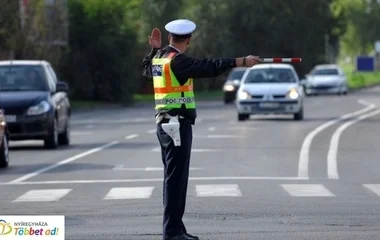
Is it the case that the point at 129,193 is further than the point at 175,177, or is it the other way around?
the point at 129,193

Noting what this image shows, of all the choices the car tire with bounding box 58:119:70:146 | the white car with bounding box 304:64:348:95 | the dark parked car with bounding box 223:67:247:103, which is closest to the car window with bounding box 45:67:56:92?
the car tire with bounding box 58:119:70:146

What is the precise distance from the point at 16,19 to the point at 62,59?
686 cm

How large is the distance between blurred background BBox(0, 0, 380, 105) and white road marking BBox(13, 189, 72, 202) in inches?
1259

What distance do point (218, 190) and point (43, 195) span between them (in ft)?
6.90

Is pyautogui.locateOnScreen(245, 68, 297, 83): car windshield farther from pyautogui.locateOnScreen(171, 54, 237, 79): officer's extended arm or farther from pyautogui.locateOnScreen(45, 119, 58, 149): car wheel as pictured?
pyautogui.locateOnScreen(171, 54, 237, 79): officer's extended arm

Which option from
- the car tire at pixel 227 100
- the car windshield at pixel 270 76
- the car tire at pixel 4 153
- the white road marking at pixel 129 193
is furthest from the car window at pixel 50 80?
the car tire at pixel 227 100

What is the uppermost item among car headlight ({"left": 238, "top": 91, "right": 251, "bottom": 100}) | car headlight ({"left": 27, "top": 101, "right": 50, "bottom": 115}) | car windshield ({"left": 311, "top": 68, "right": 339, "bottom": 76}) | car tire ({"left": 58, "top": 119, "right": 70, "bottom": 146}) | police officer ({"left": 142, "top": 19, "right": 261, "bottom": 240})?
police officer ({"left": 142, "top": 19, "right": 261, "bottom": 240})

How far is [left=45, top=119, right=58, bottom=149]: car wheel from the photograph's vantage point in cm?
2512

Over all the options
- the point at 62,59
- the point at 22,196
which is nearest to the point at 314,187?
the point at 22,196

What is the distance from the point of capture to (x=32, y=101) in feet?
82.0

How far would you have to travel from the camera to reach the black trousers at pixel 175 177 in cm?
1045

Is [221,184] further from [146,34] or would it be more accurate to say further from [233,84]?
[146,34]
